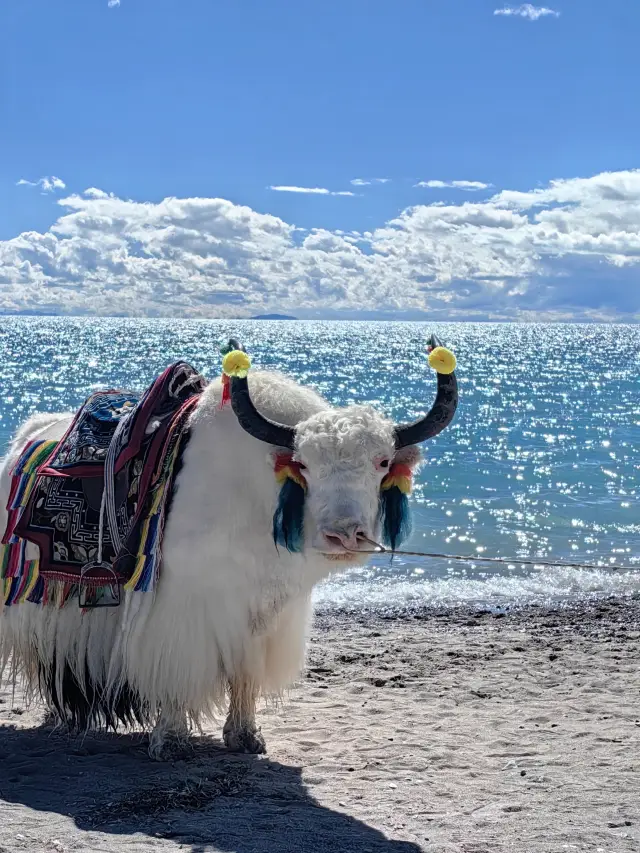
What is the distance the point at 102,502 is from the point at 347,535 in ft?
4.13

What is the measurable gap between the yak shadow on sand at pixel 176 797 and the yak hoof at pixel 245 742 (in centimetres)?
6

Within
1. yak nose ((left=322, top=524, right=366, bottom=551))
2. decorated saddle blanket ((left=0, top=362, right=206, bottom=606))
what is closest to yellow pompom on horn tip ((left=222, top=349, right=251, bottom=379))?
decorated saddle blanket ((left=0, top=362, right=206, bottom=606))

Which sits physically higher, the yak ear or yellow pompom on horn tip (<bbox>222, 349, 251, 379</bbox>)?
yellow pompom on horn tip (<bbox>222, 349, 251, 379</bbox>)

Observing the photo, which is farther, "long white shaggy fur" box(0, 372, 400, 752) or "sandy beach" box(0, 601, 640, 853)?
"long white shaggy fur" box(0, 372, 400, 752)

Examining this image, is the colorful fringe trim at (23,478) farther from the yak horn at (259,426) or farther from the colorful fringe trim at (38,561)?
the yak horn at (259,426)

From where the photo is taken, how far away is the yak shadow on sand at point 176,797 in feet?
10.5

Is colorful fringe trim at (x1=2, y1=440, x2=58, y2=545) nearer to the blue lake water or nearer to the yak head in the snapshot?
the yak head

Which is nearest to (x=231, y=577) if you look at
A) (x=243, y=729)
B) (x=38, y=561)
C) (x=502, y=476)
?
(x=243, y=729)

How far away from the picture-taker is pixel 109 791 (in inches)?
143

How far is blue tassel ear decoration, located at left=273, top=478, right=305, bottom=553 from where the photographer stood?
3.58 m

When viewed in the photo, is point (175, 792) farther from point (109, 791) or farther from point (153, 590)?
point (153, 590)

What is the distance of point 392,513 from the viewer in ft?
12.0

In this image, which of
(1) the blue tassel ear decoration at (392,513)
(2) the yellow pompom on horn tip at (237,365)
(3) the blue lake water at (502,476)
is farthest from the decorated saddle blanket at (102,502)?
(3) the blue lake water at (502,476)

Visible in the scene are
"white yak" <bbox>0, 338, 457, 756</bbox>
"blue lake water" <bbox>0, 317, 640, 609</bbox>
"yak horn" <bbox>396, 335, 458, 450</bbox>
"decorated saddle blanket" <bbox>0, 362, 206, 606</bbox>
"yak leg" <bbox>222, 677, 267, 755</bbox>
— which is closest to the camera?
"white yak" <bbox>0, 338, 457, 756</bbox>
